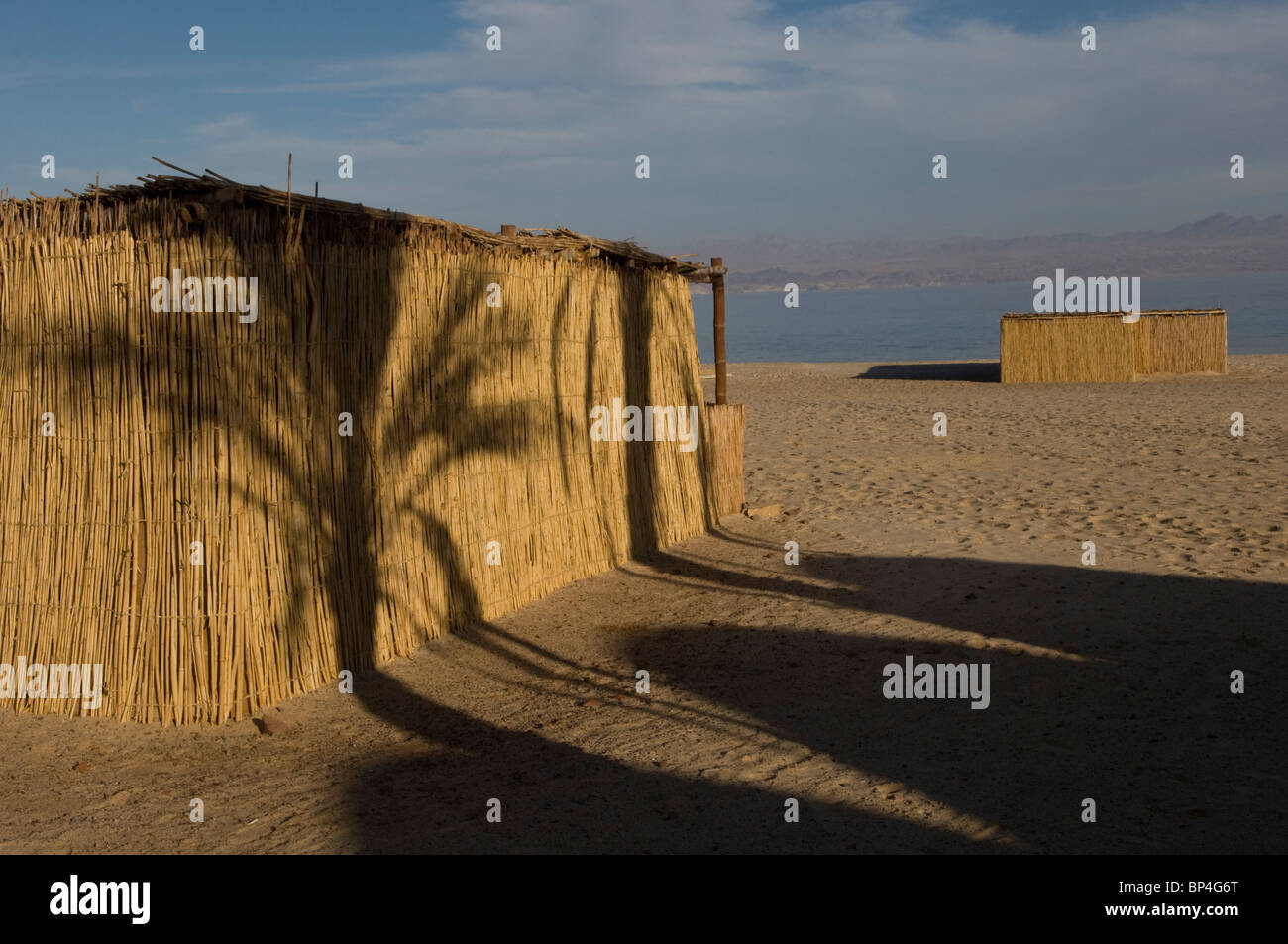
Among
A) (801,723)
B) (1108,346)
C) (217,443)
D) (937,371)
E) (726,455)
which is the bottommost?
(801,723)

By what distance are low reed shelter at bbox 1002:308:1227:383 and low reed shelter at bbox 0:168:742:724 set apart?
17.8 metres

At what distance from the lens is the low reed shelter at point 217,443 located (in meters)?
4.46

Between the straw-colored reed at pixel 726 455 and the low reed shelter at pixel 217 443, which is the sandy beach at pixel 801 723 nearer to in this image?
the low reed shelter at pixel 217 443

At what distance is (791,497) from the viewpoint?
9633mm

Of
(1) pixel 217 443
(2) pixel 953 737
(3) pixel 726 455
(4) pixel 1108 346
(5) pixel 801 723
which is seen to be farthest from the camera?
(4) pixel 1108 346

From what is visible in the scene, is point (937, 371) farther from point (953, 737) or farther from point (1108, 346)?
point (953, 737)

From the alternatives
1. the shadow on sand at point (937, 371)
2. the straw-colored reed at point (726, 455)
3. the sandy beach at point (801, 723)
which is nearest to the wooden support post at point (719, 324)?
the straw-colored reed at point (726, 455)

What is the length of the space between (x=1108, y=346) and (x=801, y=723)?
1832 cm

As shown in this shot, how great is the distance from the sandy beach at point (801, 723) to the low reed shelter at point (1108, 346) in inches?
511

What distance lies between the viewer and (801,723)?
462 cm

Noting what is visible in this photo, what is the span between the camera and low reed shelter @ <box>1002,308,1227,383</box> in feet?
67.5

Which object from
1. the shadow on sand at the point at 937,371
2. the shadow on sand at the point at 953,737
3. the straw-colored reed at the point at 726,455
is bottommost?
the shadow on sand at the point at 953,737

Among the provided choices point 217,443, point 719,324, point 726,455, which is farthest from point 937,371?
point 217,443
